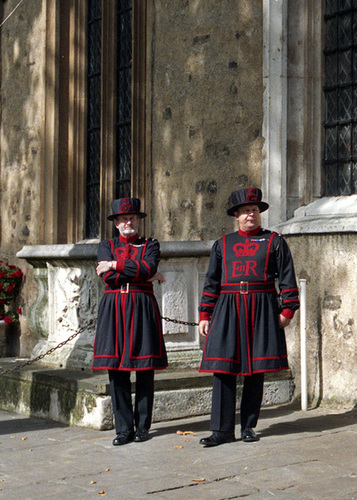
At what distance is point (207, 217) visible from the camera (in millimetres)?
8938

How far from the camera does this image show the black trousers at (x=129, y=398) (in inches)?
245

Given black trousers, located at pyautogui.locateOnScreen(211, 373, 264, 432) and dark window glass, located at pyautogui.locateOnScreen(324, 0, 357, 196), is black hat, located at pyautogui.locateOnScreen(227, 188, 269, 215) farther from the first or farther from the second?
dark window glass, located at pyautogui.locateOnScreen(324, 0, 357, 196)

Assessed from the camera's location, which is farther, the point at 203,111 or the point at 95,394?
the point at 203,111

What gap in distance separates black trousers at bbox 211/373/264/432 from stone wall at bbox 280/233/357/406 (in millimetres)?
1387

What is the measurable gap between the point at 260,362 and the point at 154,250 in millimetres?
1094

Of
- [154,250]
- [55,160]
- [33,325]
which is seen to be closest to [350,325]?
[154,250]

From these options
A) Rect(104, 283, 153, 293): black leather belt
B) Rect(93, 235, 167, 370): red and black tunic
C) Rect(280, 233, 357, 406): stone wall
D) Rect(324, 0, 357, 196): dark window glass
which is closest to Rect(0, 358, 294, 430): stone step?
Rect(280, 233, 357, 406): stone wall

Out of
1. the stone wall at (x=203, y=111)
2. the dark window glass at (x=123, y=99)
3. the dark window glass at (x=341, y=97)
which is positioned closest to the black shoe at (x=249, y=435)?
the dark window glass at (x=341, y=97)

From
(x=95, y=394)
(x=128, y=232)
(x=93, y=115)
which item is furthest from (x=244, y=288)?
(x=93, y=115)

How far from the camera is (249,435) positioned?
6008mm

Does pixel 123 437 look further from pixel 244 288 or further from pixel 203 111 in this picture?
pixel 203 111

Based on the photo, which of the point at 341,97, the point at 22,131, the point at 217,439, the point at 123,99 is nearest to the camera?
the point at 217,439

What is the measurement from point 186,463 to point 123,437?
82cm

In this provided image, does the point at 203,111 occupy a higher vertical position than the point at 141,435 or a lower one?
higher
